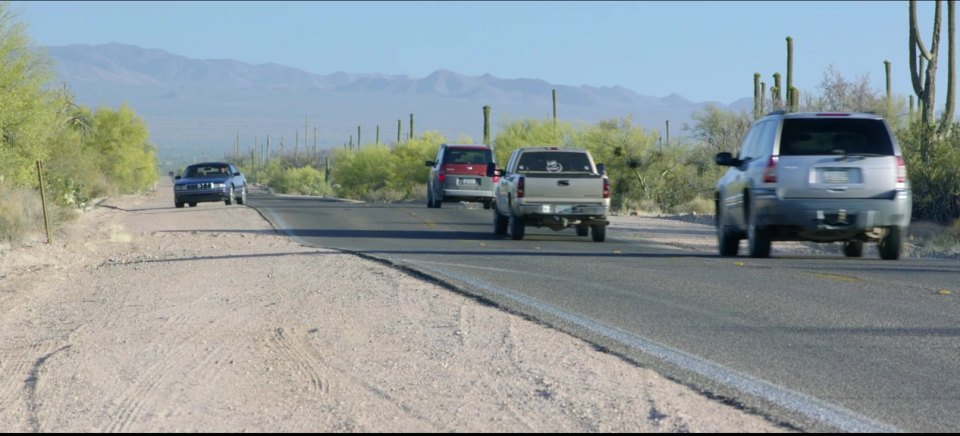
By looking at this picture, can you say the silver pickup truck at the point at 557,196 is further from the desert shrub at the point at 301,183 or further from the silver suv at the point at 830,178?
the desert shrub at the point at 301,183

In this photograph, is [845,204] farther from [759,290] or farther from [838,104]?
[838,104]

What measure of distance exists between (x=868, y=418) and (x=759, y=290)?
762 centimetres

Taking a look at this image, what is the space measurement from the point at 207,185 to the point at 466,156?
8.61 metres

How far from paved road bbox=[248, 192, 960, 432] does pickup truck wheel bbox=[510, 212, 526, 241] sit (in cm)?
97

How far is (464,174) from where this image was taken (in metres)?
43.6

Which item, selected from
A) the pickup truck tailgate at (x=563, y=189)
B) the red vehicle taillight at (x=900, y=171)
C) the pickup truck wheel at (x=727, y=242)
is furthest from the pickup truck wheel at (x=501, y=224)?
the red vehicle taillight at (x=900, y=171)

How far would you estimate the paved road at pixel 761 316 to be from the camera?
8680 mm

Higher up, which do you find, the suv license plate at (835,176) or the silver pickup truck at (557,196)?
the suv license plate at (835,176)

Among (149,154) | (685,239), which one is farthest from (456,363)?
(149,154)

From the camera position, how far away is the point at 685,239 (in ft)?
101

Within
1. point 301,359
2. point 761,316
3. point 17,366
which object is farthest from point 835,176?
point 17,366

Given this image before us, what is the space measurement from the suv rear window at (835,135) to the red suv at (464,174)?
24587 mm

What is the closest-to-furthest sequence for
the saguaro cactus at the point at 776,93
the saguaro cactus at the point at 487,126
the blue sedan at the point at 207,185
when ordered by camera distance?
the blue sedan at the point at 207,185, the saguaro cactus at the point at 776,93, the saguaro cactus at the point at 487,126

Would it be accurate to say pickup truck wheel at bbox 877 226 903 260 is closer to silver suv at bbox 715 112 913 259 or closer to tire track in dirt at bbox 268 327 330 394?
silver suv at bbox 715 112 913 259
